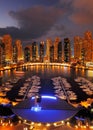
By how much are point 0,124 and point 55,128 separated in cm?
415

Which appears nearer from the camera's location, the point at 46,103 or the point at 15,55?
the point at 46,103

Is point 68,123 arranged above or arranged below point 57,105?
below

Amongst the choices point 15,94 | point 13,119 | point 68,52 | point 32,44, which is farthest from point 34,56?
point 13,119

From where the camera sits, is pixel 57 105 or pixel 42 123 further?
pixel 57 105

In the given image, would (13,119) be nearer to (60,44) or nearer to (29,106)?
(29,106)

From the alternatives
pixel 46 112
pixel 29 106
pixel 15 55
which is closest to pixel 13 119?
pixel 29 106

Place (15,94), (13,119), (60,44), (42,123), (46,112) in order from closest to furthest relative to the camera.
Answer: (42,123) → (46,112) → (13,119) → (15,94) → (60,44)

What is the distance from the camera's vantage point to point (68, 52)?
432ft

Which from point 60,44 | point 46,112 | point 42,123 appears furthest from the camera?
point 60,44

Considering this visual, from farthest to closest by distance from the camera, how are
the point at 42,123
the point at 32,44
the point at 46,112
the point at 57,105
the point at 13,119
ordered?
the point at 32,44
the point at 13,119
the point at 57,105
the point at 46,112
the point at 42,123

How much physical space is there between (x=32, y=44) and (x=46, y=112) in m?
136

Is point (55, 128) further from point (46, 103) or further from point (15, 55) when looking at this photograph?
point (15, 55)

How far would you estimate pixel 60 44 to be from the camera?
141750 mm

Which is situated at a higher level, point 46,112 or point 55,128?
point 46,112
